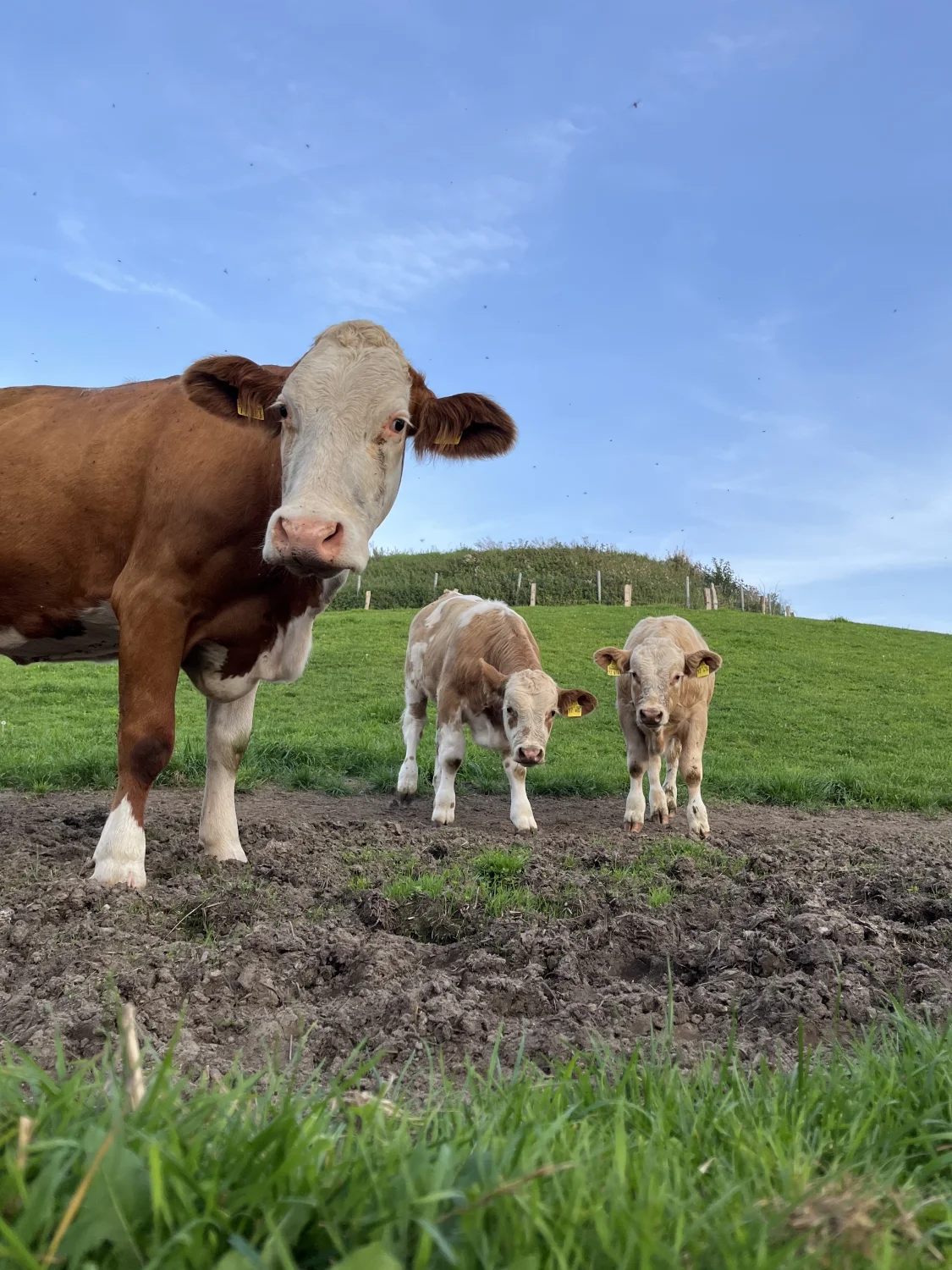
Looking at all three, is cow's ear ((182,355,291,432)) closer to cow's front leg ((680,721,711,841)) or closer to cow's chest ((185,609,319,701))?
cow's chest ((185,609,319,701))

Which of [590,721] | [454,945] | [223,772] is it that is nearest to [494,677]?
[223,772]

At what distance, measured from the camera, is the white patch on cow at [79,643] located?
5941mm

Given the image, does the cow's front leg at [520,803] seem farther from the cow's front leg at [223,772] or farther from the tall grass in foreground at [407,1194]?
the tall grass in foreground at [407,1194]

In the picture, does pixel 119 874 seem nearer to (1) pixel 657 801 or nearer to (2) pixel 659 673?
(2) pixel 659 673

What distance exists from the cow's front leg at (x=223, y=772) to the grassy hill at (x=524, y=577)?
118 feet

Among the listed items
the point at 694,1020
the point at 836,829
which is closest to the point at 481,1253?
the point at 694,1020

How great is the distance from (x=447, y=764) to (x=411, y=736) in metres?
1.53

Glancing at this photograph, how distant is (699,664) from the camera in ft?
28.1

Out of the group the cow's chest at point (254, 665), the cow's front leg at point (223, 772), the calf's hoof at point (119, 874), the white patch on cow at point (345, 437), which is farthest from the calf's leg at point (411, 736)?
the white patch on cow at point (345, 437)

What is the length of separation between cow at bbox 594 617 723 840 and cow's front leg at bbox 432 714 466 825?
1526mm

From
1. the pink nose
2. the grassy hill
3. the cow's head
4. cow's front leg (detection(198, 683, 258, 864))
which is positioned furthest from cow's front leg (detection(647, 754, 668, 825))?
the grassy hill

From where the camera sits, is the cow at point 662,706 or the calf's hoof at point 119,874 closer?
the calf's hoof at point 119,874

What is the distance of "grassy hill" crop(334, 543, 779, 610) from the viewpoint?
44.8 metres

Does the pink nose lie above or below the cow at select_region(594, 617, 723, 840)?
above
